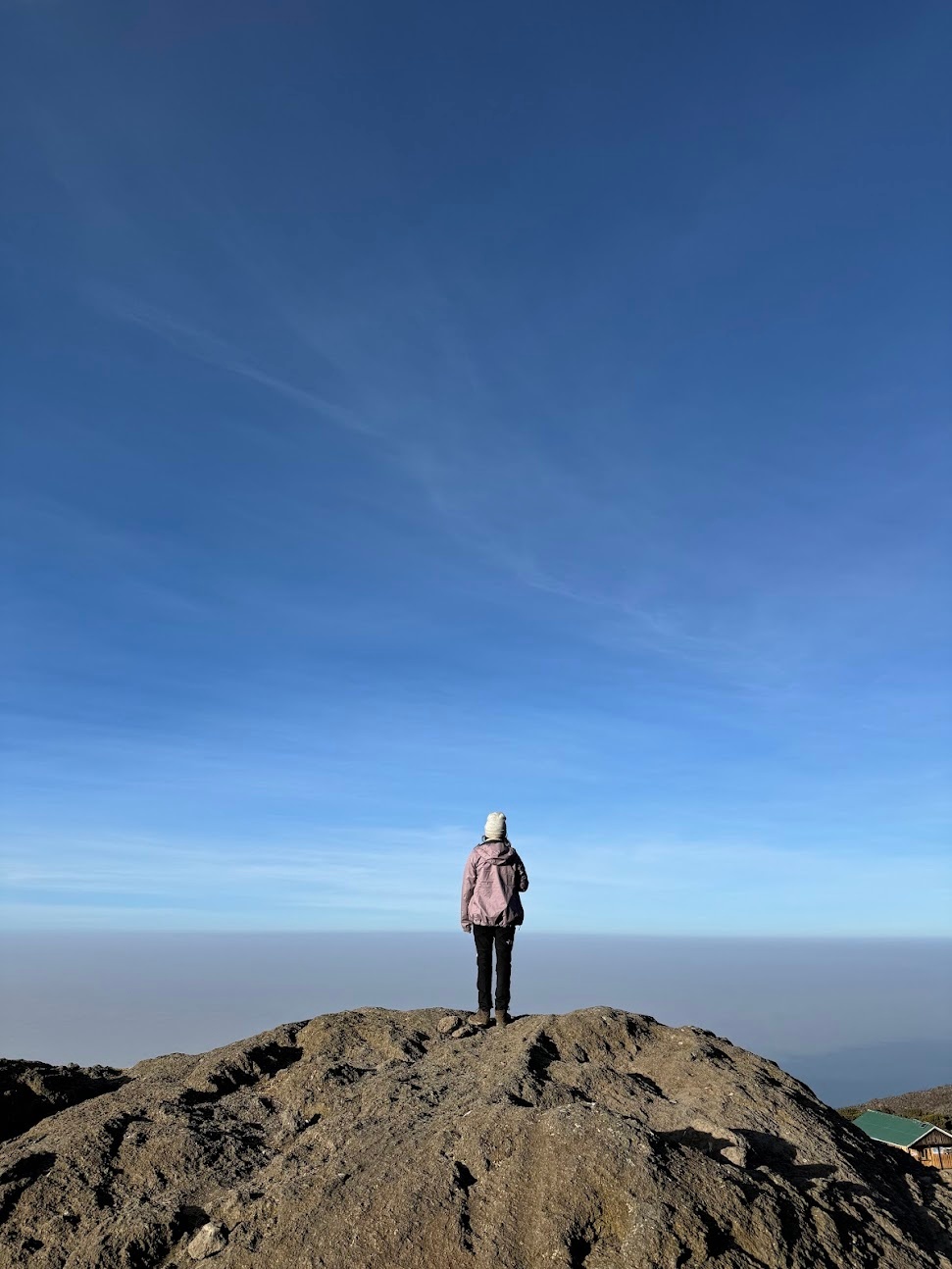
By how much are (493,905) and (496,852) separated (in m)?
0.80

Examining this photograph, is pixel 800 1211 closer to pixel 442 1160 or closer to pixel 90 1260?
pixel 442 1160

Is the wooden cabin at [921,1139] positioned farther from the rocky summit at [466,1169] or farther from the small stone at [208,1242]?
the small stone at [208,1242]

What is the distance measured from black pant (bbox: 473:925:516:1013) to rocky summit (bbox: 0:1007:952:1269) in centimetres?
205

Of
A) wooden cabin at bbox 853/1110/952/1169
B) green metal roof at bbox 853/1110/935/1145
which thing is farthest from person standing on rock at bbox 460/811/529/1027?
wooden cabin at bbox 853/1110/952/1169

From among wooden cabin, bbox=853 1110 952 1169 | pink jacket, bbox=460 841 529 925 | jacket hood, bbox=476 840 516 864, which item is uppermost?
jacket hood, bbox=476 840 516 864

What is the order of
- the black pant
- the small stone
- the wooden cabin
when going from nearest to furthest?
the small stone < the black pant < the wooden cabin

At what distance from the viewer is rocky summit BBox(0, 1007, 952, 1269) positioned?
5.93 meters

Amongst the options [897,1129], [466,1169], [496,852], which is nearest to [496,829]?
[496,852]

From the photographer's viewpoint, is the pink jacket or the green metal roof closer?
the pink jacket

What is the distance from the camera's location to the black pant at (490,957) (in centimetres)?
1255

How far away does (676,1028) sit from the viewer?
11125 mm

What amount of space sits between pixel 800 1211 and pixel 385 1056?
568 centimetres

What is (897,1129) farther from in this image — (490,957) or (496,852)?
(496,852)

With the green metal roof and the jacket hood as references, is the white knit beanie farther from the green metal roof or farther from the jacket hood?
the green metal roof
